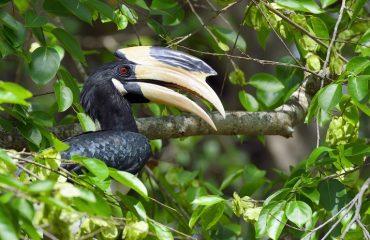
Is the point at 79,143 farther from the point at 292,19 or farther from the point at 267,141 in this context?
the point at 267,141

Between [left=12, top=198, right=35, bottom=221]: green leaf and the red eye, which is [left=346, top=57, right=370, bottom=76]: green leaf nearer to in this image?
the red eye

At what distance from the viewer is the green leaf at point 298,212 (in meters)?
2.99

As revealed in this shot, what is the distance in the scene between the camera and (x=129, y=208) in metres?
2.76

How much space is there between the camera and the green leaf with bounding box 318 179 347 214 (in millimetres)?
3266

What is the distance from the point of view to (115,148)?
3.75 meters

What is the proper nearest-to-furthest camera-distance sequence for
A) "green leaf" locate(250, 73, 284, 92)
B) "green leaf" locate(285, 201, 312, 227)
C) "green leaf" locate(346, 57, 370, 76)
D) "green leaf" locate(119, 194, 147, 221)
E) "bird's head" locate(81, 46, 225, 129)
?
"green leaf" locate(119, 194, 147, 221)
"green leaf" locate(285, 201, 312, 227)
"green leaf" locate(346, 57, 370, 76)
"bird's head" locate(81, 46, 225, 129)
"green leaf" locate(250, 73, 284, 92)

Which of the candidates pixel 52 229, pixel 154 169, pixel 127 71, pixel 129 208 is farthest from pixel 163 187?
pixel 52 229

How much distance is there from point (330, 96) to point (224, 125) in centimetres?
116

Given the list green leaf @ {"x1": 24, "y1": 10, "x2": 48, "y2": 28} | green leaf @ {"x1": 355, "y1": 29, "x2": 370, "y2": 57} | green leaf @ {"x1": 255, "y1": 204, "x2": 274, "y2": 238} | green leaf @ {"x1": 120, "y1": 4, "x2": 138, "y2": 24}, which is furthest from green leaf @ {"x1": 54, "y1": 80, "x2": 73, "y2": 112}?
green leaf @ {"x1": 355, "y1": 29, "x2": 370, "y2": 57}

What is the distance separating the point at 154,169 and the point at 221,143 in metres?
2.71

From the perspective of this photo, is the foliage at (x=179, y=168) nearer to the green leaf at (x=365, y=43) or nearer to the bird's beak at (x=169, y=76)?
the green leaf at (x=365, y=43)

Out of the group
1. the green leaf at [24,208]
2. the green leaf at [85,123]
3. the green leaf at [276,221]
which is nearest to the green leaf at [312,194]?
the green leaf at [276,221]

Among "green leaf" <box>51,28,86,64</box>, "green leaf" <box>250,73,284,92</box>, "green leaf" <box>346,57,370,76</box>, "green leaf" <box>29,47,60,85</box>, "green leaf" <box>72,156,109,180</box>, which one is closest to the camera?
"green leaf" <box>72,156,109,180</box>

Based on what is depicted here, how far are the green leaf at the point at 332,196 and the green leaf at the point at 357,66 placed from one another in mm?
419
